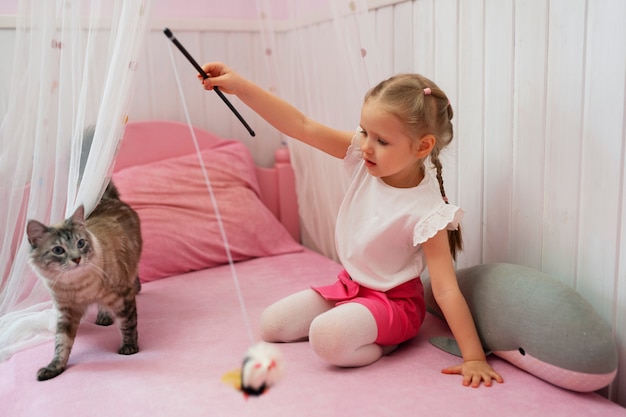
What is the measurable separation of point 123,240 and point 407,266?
2.58 ft

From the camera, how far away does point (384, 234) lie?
1515 mm

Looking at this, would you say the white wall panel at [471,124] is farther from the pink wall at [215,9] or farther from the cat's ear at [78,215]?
the cat's ear at [78,215]

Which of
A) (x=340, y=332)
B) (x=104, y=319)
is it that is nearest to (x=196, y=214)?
(x=104, y=319)

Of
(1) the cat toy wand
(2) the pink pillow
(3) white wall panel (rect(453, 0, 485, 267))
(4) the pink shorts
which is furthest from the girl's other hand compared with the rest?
(2) the pink pillow

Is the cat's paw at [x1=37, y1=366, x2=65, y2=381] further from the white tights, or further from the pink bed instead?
the white tights

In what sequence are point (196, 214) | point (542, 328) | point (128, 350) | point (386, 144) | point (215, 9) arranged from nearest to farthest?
point (542, 328) → point (386, 144) → point (128, 350) → point (196, 214) → point (215, 9)

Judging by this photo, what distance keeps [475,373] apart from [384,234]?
39 cm

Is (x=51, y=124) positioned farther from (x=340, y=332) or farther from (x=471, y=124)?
(x=471, y=124)

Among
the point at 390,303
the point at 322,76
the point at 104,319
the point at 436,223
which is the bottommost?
the point at 104,319

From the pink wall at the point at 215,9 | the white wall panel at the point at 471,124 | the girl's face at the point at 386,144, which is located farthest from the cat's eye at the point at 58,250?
the pink wall at the point at 215,9

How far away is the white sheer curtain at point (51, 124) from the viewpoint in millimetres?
1562

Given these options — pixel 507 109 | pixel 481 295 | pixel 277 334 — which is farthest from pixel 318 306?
pixel 507 109

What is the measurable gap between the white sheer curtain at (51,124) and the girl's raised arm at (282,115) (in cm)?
27

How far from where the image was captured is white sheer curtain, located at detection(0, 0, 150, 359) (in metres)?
1.56
